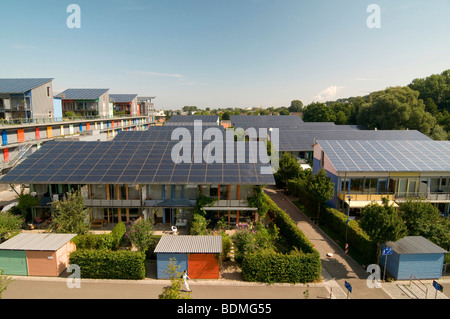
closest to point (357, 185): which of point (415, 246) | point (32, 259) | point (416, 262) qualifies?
point (415, 246)

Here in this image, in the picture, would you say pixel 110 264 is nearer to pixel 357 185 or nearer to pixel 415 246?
pixel 415 246

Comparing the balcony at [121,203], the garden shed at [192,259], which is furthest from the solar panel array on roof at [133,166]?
the garden shed at [192,259]

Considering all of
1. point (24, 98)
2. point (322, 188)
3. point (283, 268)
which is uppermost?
point (24, 98)

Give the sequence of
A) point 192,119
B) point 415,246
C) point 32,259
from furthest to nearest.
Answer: point 192,119
point 415,246
point 32,259
